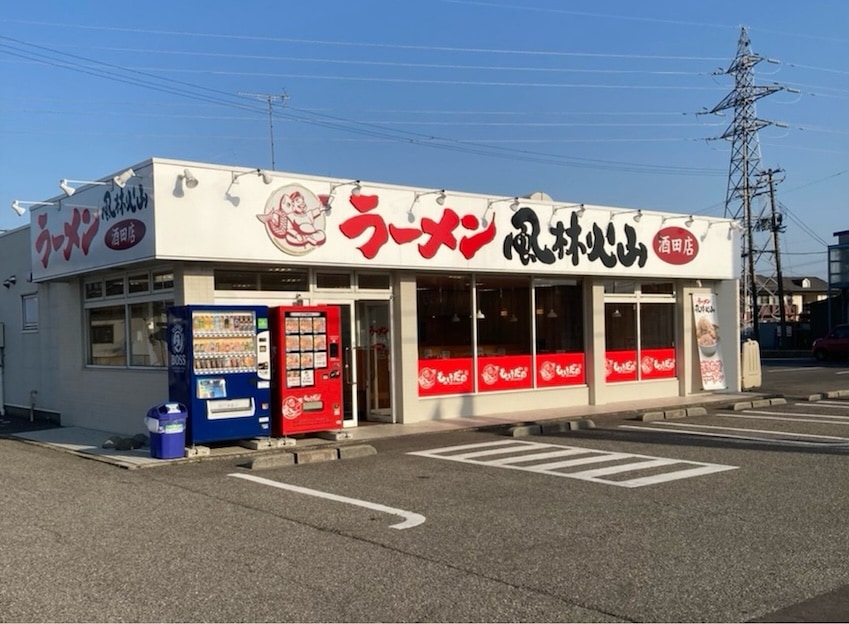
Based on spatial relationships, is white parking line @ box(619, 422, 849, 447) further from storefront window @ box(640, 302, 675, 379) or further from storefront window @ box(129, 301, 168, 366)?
storefront window @ box(129, 301, 168, 366)

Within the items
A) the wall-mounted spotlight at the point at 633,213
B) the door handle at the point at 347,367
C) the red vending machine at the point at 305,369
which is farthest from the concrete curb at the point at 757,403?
the red vending machine at the point at 305,369

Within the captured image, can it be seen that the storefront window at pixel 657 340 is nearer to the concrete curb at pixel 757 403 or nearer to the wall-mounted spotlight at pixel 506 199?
the concrete curb at pixel 757 403

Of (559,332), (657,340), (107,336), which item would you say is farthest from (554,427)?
(107,336)

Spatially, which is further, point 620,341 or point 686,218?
point 686,218

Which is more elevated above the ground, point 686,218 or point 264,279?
point 686,218

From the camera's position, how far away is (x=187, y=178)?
480 inches

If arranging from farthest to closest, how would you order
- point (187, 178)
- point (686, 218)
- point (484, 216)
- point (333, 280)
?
point (686, 218) → point (484, 216) → point (333, 280) → point (187, 178)

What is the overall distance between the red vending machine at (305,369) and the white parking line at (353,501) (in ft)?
7.91

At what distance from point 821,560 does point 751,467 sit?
163 inches

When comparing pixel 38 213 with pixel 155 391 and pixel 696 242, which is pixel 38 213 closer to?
pixel 155 391

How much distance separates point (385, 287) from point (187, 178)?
4.45m

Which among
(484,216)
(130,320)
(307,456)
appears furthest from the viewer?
(484,216)

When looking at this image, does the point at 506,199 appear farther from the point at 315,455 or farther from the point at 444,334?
the point at 315,455

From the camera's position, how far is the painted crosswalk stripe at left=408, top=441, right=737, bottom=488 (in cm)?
977
